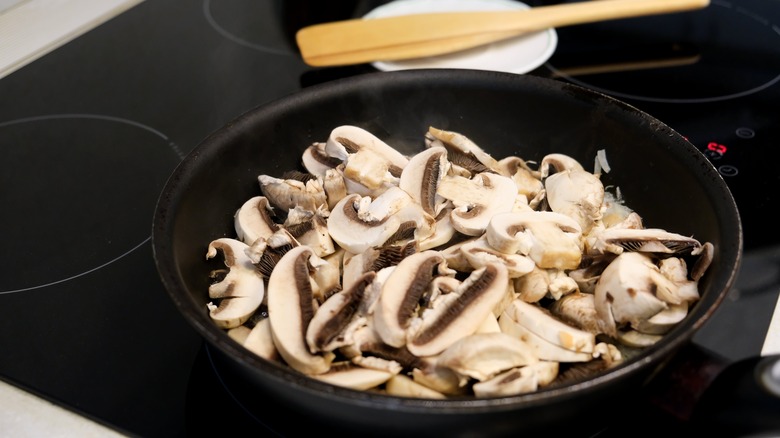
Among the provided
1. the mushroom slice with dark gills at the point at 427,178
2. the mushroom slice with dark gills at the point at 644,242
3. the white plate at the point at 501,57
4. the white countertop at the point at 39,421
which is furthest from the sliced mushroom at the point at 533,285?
the white plate at the point at 501,57

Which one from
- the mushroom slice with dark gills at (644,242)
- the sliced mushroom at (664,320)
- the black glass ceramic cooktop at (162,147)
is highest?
the mushroom slice with dark gills at (644,242)

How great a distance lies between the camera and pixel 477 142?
1401 mm

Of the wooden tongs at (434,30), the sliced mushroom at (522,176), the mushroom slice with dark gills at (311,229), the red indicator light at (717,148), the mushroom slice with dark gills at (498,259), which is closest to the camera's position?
the mushroom slice with dark gills at (498,259)

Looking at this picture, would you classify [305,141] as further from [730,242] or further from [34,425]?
[730,242]

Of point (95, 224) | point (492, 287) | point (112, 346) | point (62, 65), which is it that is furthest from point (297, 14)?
point (492, 287)

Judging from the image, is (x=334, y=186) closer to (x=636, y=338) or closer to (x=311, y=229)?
(x=311, y=229)

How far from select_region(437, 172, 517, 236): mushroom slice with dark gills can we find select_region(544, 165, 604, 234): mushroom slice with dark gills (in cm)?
8

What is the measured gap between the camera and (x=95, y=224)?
1393mm

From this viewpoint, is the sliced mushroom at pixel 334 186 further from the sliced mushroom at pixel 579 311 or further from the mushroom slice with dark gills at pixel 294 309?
the sliced mushroom at pixel 579 311

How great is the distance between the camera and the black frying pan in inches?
30.5

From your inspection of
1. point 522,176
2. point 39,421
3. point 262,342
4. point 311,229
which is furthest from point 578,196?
point 39,421

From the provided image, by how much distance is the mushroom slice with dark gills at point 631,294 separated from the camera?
92 cm

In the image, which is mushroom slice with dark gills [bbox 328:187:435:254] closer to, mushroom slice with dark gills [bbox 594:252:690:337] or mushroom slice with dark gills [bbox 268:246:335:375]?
mushroom slice with dark gills [bbox 268:246:335:375]

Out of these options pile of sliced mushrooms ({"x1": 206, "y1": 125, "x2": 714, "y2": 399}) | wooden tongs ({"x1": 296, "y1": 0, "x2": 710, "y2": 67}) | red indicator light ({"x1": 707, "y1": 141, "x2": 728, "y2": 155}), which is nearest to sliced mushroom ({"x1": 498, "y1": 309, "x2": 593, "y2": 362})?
pile of sliced mushrooms ({"x1": 206, "y1": 125, "x2": 714, "y2": 399})
